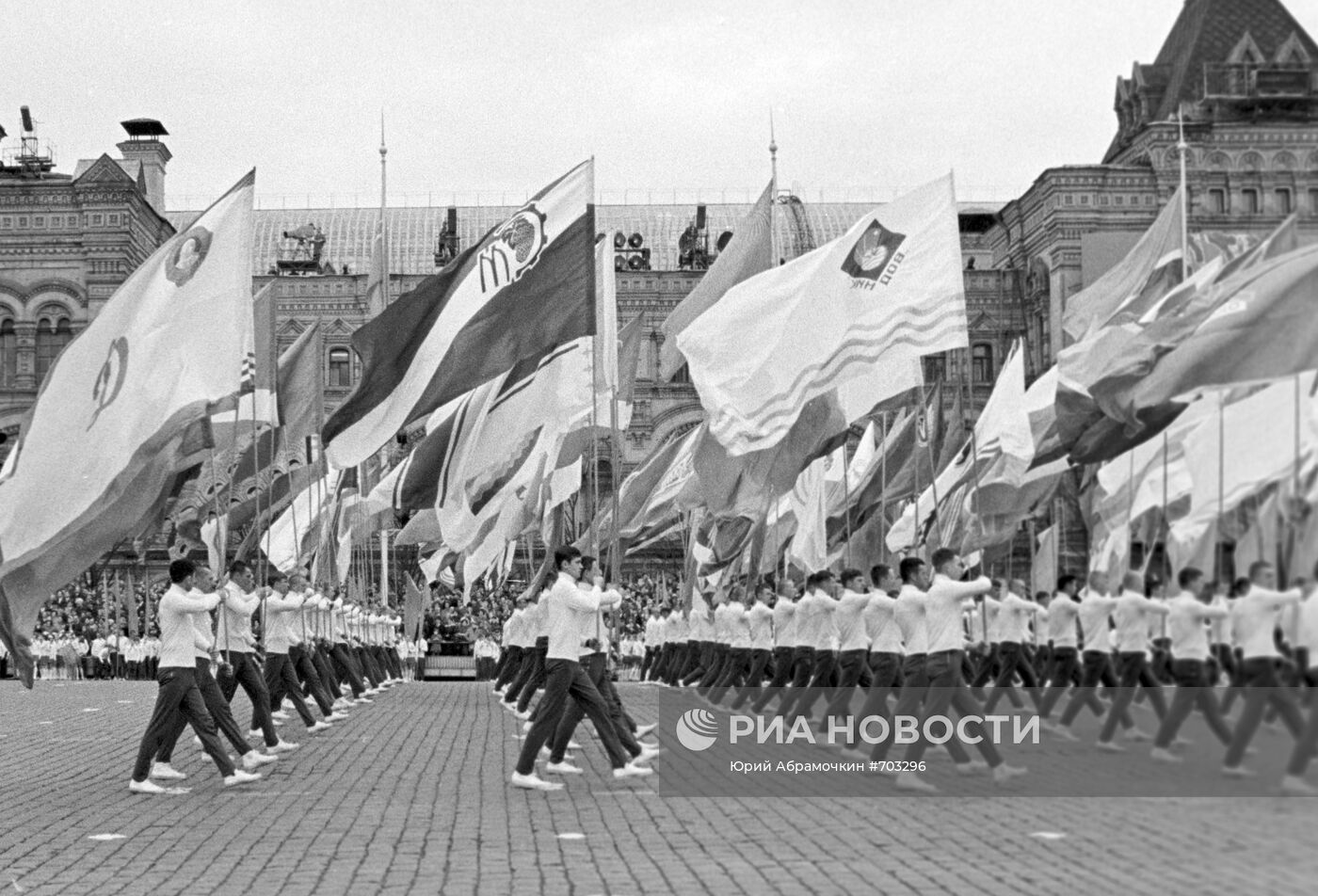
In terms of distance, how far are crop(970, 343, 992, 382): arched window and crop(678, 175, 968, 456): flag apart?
53738 millimetres

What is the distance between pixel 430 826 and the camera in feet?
42.3

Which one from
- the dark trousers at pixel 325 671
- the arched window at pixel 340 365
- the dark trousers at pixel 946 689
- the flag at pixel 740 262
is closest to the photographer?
the dark trousers at pixel 946 689

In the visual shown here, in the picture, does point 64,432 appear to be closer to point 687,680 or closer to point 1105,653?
point 1105,653

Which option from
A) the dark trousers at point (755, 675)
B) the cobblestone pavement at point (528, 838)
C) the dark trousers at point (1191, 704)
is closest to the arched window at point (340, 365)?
the dark trousers at point (755, 675)

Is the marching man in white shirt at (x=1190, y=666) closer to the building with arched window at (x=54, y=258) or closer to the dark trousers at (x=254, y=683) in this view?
the dark trousers at (x=254, y=683)

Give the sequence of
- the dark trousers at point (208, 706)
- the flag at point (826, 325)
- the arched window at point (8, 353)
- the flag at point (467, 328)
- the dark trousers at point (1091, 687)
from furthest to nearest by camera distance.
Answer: the arched window at point (8, 353) → the flag at point (467, 328) → the flag at point (826, 325) → the dark trousers at point (208, 706) → the dark trousers at point (1091, 687)

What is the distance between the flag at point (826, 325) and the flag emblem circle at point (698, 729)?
3988mm

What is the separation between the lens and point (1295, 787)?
402cm

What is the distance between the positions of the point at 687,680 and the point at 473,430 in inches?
488

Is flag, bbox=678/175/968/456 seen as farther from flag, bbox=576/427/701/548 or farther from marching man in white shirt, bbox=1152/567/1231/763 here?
flag, bbox=576/427/701/548

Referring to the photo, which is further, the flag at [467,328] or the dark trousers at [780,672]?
the dark trousers at [780,672]

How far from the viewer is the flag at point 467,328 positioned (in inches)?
709

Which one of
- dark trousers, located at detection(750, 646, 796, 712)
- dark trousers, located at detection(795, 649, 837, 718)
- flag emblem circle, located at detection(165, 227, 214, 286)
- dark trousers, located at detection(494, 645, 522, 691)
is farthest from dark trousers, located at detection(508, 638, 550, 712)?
flag emblem circle, located at detection(165, 227, 214, 286)

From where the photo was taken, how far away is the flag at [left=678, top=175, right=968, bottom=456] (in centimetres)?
1744
